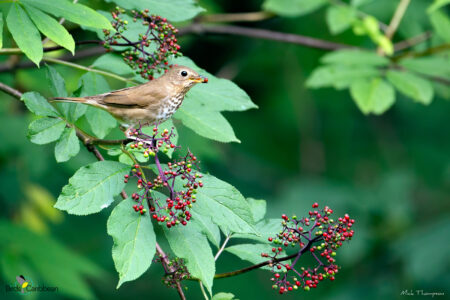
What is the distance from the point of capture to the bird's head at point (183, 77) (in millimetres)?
2979

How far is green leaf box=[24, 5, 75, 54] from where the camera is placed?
2555 millimetres

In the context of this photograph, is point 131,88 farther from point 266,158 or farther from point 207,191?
point 266,158

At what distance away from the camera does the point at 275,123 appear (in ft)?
27.9

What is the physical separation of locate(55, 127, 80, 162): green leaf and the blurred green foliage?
2.26 meters

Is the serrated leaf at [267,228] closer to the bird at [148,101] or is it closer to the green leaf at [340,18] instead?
A: the bird at [148,101]

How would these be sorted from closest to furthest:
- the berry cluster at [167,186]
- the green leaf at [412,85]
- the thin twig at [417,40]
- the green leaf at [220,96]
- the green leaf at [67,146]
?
the berry cluster at [167,186] → the green leaf at [67,146] → the green leaf at [220,96] → the green leaf at [412,85] → the thin twig at [417,40]

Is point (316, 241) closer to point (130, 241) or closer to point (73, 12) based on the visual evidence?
point (130, 241)

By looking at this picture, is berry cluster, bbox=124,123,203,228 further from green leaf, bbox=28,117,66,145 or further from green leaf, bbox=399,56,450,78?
green leaf, bbox=399,56,450,78

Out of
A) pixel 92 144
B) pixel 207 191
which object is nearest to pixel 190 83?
pixel 92 144

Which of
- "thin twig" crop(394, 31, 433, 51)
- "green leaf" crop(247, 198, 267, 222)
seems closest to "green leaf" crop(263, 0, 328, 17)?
"thin twig" crop(394, 31, 433, 51)

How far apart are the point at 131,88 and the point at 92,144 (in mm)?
495

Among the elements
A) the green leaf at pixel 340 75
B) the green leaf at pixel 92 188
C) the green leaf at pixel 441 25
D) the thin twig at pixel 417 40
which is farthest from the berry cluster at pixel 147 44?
the thin twig at pixel 417 40

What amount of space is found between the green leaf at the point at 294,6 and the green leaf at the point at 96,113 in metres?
2.58

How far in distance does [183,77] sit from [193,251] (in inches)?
40.4
